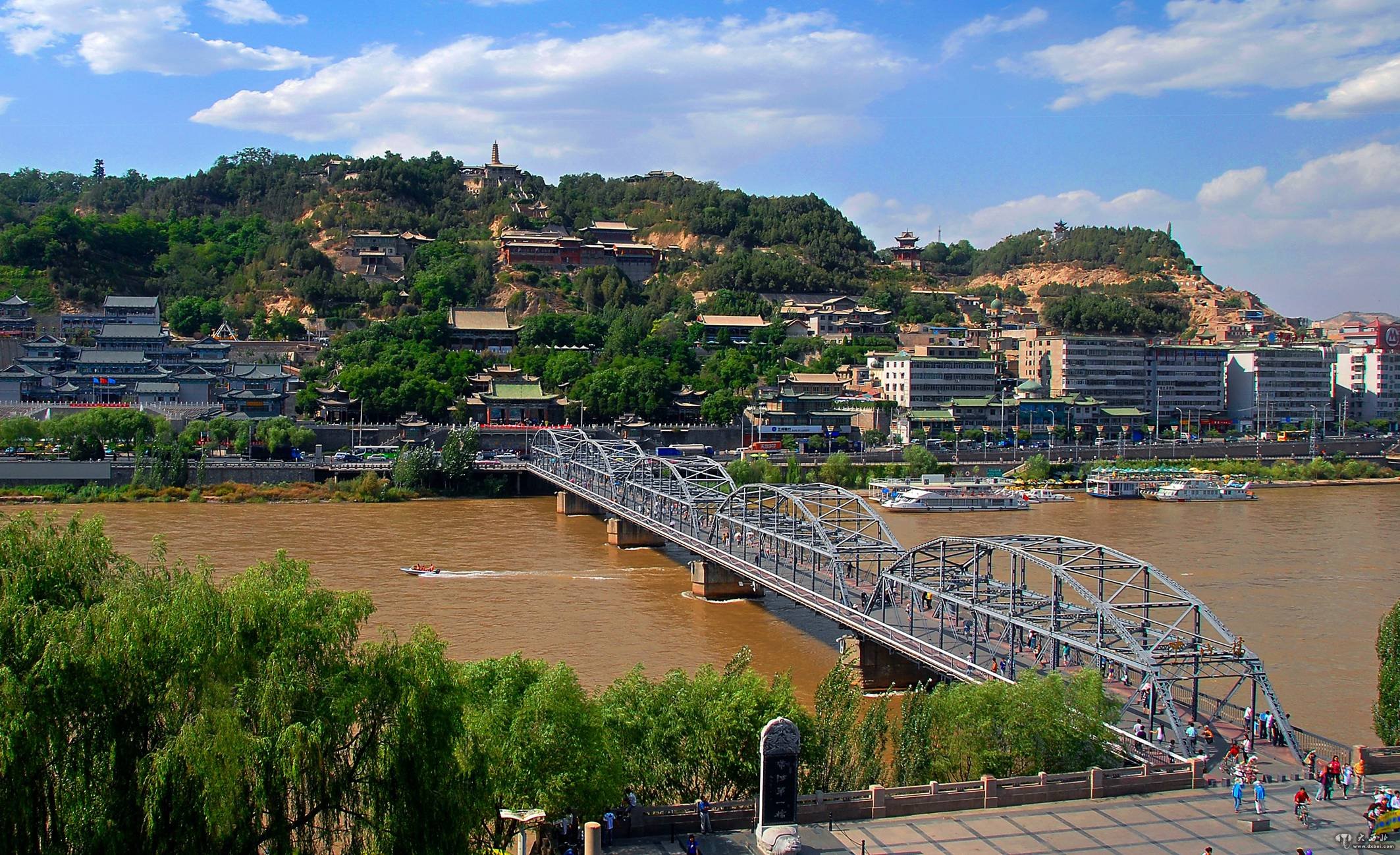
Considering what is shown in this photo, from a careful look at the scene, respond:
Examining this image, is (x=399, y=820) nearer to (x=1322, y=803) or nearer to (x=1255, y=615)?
(x=1322, y=803)

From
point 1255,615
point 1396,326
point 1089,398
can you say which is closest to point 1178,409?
point 1089,398

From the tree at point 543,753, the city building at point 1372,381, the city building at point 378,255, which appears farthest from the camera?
the city building at point 378,255

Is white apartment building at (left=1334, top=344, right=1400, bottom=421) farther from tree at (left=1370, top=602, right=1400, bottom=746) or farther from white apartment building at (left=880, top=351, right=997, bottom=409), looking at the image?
tree at (left=1370, top=602, right=1400, bottom=746)

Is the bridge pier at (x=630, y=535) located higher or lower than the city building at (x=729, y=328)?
lower

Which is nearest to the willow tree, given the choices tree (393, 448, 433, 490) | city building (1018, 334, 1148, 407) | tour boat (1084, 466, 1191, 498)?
tree (393, 448, 433, 490)

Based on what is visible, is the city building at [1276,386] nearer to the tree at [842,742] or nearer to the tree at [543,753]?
the tree at [842,742]

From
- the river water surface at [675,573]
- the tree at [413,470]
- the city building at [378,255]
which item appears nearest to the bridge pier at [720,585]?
the river water surface at [675,573]
